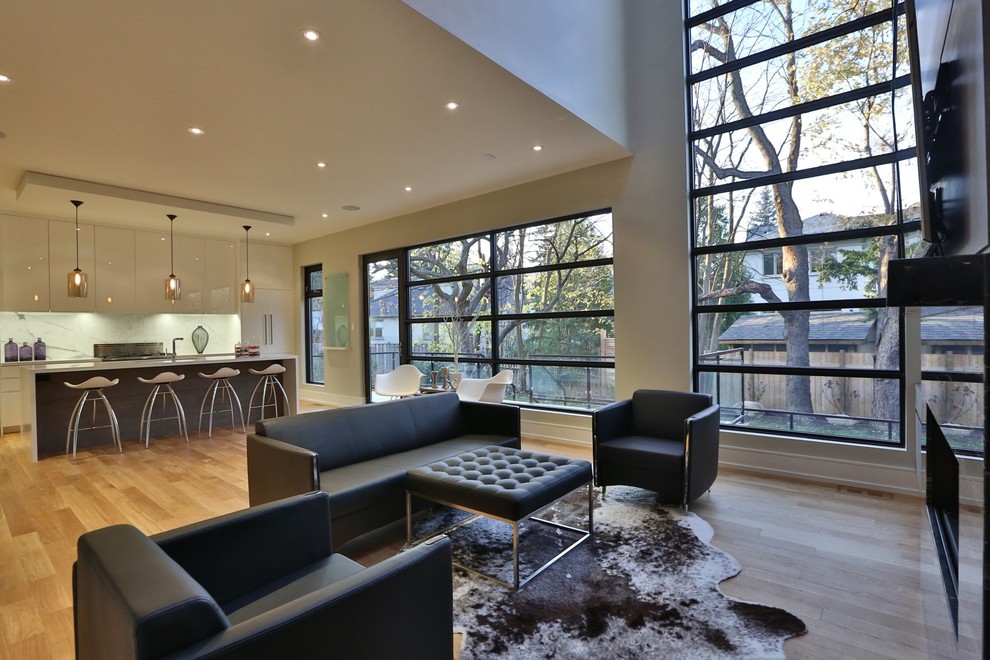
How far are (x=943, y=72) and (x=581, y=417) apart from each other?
432 cm

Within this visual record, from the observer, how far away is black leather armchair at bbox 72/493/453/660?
105cm

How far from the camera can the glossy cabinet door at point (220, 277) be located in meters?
8.31

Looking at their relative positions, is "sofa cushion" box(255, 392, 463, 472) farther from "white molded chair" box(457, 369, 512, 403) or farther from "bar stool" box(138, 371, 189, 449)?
"bar stool" box(138, 371, 189, 449)

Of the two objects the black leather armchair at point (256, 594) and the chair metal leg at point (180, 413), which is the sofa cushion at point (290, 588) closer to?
the black leather armchair at point (256, 594)

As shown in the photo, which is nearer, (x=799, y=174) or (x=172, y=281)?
(x=799, y=174)

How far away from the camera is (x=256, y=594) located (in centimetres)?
162

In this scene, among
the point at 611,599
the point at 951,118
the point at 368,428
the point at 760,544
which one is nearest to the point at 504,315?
the point at 368,428

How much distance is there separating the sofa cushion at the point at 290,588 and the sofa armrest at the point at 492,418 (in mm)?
2153

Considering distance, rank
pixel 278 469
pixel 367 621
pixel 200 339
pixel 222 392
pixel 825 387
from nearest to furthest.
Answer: pixel 367 621 < pixel 278 469 < pixel 825 387 < pixel 222 392 < pixel 200 339

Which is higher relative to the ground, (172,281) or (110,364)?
(172,281)

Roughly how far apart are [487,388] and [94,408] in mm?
4527

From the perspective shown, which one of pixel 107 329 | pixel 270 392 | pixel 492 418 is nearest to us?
pixel 492 418

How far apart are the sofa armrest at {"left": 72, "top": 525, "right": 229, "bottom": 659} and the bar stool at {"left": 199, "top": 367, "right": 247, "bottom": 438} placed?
17.4 feet

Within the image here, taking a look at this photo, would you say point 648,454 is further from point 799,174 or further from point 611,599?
point 799,174
